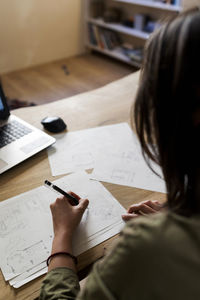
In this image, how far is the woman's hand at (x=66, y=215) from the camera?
74 centimetres

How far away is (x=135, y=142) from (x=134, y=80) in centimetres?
59

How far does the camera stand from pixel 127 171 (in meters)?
0.97

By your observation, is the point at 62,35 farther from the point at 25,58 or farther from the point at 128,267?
the point at 128,267

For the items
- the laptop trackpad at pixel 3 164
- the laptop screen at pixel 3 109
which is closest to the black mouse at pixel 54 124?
the laptop screen at pixel 3 109

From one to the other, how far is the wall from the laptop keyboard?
2.59 metres

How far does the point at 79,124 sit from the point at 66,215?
524 millimetres

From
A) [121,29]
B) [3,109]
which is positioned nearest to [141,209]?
[3,109]

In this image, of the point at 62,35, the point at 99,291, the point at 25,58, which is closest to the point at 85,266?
the point at 99,291

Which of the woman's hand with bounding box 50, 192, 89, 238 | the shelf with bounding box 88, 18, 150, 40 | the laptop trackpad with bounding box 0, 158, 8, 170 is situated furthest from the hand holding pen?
the shelf with bounding box 88, 18, 150, 40

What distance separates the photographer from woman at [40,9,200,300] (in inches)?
16.6

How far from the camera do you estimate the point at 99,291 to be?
492 millimetres

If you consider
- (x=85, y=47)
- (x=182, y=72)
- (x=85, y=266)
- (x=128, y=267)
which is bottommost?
(x=85, y=47)

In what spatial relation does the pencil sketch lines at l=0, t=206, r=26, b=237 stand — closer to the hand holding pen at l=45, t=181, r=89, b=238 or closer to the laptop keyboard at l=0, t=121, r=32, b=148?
the hand holding pen at l=45, t=181, r=89, b=238

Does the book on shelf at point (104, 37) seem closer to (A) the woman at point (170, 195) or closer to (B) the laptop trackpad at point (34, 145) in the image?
(B) the laptop trackpad at point (34, 145)
